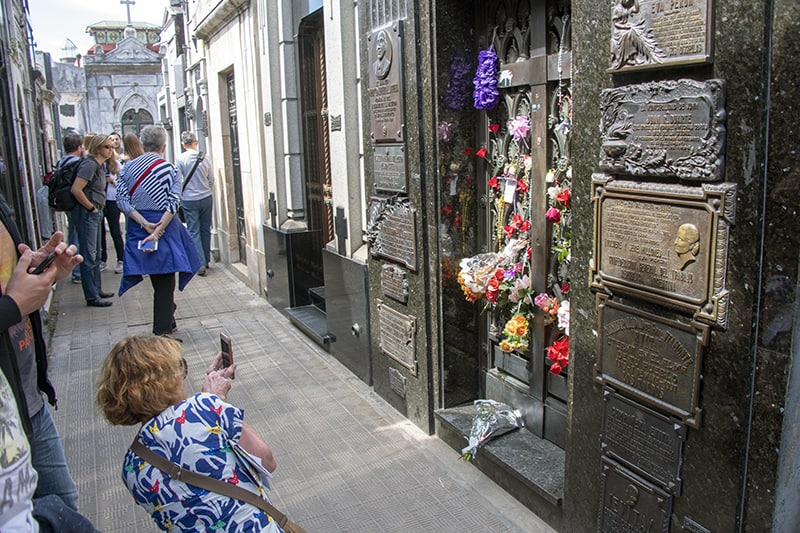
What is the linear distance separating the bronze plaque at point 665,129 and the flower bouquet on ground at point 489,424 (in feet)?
6.00

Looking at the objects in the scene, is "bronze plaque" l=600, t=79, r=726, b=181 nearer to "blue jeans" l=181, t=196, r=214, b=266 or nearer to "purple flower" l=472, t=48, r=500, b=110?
"purple flower" l=472, t=48, r=500, b=110

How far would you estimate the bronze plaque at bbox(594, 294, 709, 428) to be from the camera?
2.50 meters

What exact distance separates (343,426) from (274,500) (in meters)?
1.00

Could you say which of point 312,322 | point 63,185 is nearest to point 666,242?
point 312,322

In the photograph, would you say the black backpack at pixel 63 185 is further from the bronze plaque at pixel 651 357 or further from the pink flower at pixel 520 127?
the bronze plaque at pixel 651 357

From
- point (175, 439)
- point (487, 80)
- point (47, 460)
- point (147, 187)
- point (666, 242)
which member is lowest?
point (47, 460)

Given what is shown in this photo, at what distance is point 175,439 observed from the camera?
6.75 ft

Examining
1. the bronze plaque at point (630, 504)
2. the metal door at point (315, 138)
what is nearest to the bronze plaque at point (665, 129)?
the bronze plaque at point (630, 504)

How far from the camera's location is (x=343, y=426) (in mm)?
4734

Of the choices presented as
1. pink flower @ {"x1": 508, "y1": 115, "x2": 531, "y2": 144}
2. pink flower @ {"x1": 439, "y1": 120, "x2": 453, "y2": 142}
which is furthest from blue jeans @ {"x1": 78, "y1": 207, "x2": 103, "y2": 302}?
pink flower @ {"x1": 508, "y1": 115, "x2": 531, "y2": 144}

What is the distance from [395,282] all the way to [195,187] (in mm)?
5873

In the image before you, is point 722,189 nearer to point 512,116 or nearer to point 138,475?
point 512,116

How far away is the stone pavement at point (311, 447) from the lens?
361 centimetres

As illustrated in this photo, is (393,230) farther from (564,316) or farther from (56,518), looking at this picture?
(56,518)
